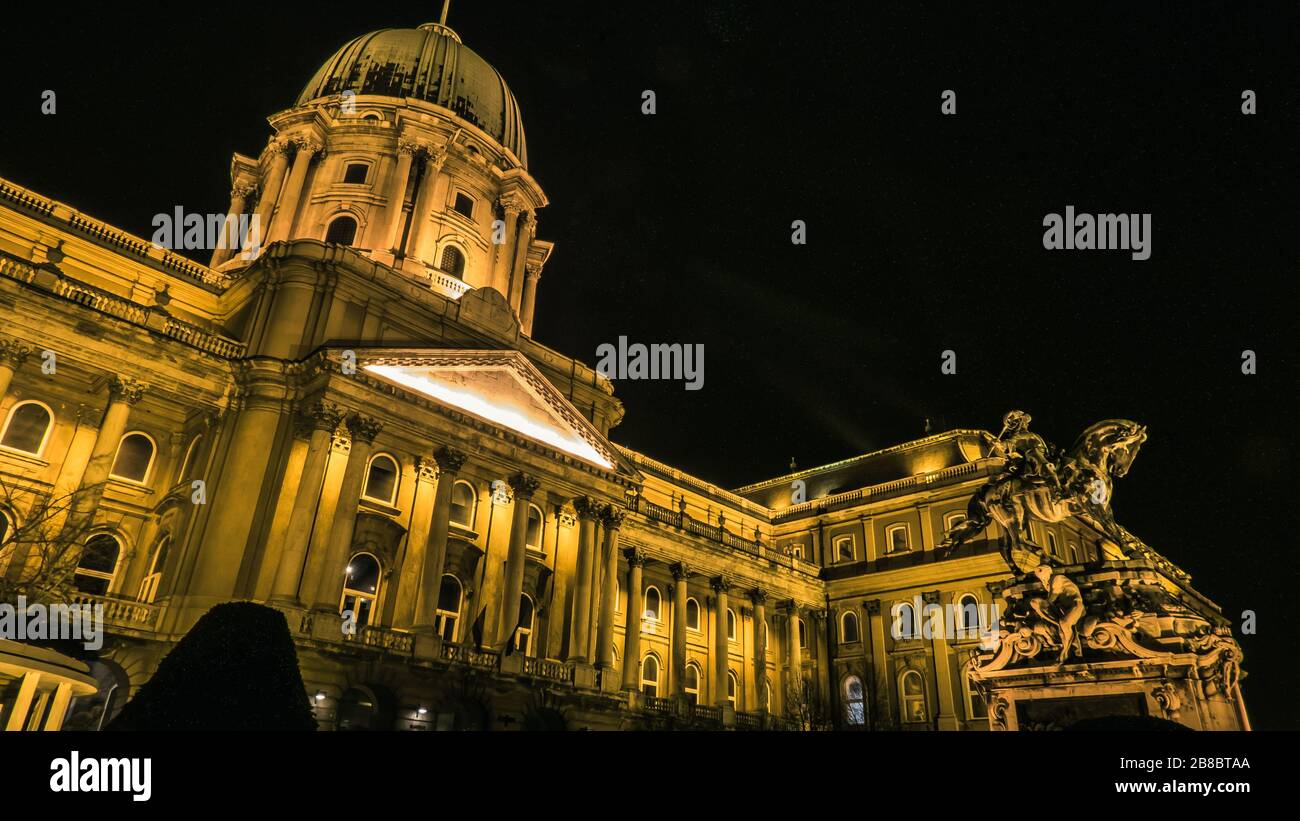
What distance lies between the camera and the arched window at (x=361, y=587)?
88.6 feet

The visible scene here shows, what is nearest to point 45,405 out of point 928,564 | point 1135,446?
point 1135,446

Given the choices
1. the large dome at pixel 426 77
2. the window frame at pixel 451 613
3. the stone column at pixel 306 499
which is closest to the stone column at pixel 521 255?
the large dome at pixel 426 77

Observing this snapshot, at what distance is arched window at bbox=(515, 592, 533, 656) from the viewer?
31.6 m

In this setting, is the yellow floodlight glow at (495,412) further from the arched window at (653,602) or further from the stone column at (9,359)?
the arched window at (653,602)

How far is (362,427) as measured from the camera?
27.3 metres

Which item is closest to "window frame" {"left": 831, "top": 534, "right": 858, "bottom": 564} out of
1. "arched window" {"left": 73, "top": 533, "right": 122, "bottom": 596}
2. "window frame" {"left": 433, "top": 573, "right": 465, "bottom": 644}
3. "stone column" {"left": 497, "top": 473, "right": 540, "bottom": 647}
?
"stone column" {"left": 497, "top": 473, "right": 540, "bottom": 647}

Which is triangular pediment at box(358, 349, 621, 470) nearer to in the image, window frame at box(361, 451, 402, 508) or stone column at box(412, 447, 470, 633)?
stone column at box(412, 447, 470, 633)

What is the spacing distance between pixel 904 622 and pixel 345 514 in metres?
33.6

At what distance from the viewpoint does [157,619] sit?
22.7 m

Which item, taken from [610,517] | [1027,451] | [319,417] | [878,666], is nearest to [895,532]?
[878,666]

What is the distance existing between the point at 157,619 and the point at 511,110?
40.2m

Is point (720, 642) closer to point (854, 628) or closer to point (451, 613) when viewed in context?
point (854, 628)

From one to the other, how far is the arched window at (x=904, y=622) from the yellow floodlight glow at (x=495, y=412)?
22.3m
